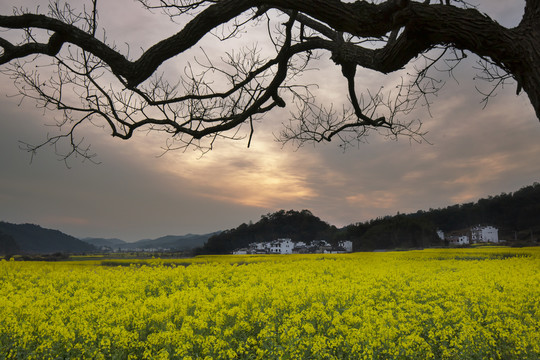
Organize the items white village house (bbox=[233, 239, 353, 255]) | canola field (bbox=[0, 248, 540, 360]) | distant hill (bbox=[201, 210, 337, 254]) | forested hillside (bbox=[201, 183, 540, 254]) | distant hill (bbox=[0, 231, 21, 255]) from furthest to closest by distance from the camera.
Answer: distant hill (bbox=[0, 231, 21, 255]), distant hill (bbox=[201, 210, 337, 254]), white village house (bbox=[233, 239, 353, 255]), forested hillside (bbox=[201, 183, 540, 254]), canola field (bbox=[0, 248, 540, 360])

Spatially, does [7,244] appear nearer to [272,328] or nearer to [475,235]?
[272,328]

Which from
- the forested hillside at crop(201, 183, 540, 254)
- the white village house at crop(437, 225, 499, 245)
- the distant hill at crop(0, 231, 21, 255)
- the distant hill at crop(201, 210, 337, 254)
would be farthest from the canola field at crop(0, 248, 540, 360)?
the distant hill at crop(0, 231, 21, 255)

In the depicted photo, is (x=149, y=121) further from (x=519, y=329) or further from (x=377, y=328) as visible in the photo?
(x=519, y=329)

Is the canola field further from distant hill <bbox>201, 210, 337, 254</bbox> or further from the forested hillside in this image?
distant hill <bbox>201, 210, 337, 254</bbox>

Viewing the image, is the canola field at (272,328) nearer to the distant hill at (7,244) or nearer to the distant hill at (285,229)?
the distant hill at (285,229)

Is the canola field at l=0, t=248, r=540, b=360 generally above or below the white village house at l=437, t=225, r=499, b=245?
below

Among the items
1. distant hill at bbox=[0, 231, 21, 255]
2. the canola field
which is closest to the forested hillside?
distant hill at bbox=[0, 231, 21, 255]

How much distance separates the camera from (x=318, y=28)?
239 inches

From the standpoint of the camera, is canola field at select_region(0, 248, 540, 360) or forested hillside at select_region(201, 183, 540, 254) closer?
canola field at select_region(0, 248, 540, 360)

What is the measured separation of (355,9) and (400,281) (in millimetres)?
8196

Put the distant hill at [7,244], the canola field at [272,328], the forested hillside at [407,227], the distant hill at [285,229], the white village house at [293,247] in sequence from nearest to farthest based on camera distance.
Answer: the canola field at [272,328]
the forested hillside at [407,227]
the white village house at [293,247]
the distant hill at [285,229]
the distant hill at [7,244]

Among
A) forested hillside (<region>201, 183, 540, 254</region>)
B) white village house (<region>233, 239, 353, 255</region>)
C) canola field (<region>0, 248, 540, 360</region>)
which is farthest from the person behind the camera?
white village house (<region>233, 239, 353, 255</region>)

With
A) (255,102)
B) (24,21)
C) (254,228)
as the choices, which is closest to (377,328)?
(255,102)

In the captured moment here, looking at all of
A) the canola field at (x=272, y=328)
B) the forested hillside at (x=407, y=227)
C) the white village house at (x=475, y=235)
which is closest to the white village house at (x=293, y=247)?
the forested hillside at (x=407, y=227)
